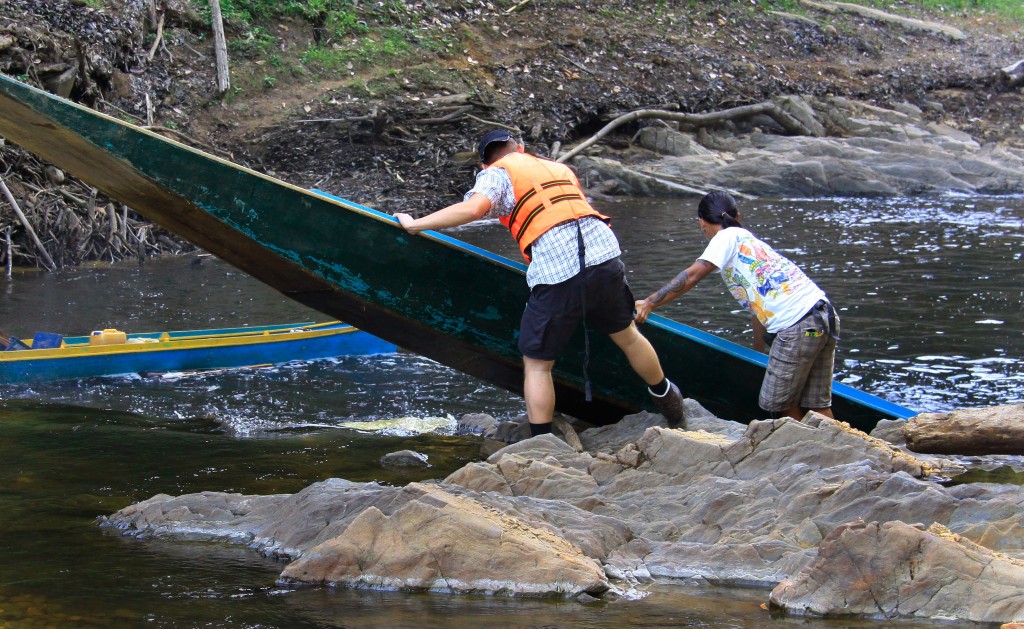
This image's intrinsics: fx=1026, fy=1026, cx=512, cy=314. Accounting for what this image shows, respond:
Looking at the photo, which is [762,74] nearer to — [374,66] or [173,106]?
[374,66]

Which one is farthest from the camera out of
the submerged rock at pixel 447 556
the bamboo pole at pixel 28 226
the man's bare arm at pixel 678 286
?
the bamboo pole at pixel 28 226

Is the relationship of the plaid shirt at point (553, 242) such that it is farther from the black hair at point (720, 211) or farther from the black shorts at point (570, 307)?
the black hair at point (720, 211)

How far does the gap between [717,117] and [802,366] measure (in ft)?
52.6

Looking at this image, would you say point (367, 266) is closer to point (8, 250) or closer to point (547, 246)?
point (547, 246)

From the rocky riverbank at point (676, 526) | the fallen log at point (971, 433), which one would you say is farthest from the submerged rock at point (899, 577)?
the fallen log at point (971, 433)

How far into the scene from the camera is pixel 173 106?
15938 millimetres

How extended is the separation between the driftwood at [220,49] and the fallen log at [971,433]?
545 inches

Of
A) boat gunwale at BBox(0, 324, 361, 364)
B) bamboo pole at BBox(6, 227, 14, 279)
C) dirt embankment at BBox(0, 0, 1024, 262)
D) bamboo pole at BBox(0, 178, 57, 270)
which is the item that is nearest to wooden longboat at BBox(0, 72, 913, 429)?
boat gunwale at BBox(0, 324, 361, 364)

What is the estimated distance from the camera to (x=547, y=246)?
530cm

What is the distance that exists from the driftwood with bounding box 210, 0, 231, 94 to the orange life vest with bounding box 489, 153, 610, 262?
41.3 feet

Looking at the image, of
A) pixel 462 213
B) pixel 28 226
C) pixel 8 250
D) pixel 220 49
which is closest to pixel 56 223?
pixel 28 226

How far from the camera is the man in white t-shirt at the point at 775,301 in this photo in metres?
5.51

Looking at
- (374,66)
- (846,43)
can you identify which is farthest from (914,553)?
(846,43)

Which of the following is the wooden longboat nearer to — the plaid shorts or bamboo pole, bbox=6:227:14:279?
the plaid shorts
